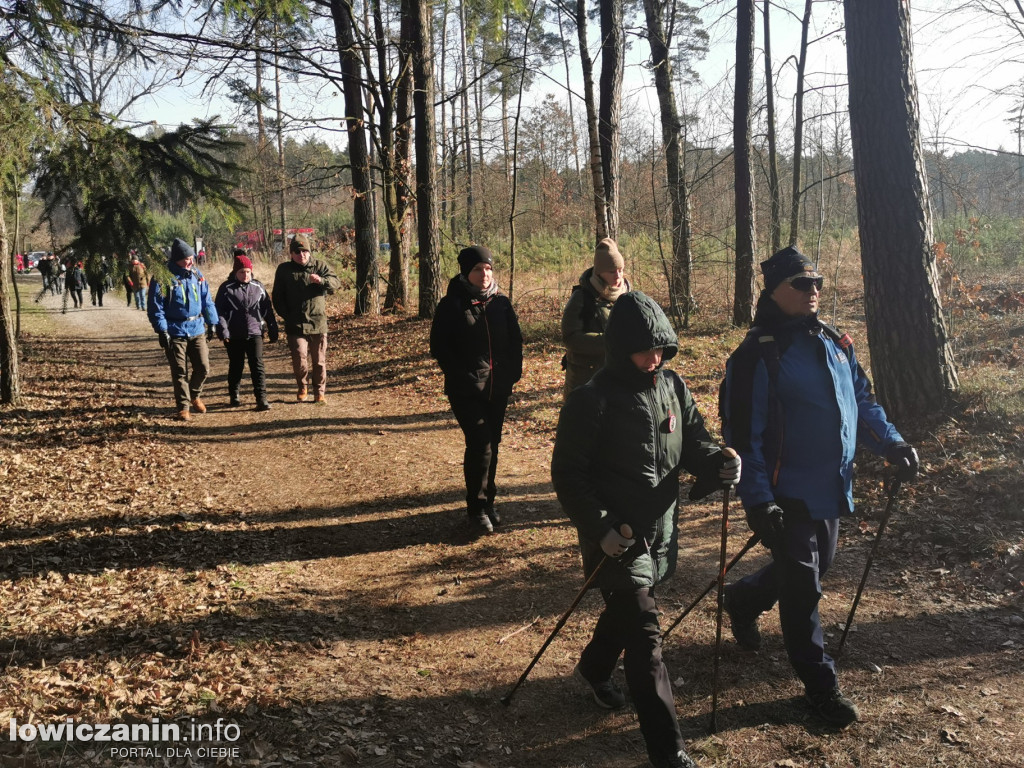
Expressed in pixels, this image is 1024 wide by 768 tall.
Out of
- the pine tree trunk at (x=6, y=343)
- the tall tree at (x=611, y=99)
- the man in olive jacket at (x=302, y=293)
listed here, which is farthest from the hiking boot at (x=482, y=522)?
the pine tree trunk at (x=6, y=343)

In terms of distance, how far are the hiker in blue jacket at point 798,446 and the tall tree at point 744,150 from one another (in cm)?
1114

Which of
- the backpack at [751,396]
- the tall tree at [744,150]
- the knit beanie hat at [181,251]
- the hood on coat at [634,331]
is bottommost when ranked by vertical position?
the backpack at [751,396]

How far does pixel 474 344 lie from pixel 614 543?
9.91 feet

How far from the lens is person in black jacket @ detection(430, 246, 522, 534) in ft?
18.9

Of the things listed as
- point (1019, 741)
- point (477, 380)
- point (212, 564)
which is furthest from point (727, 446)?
point (212, 564)

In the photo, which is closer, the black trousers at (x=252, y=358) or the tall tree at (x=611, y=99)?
the black trousers at (x=252, y=358)

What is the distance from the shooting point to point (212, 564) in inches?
220

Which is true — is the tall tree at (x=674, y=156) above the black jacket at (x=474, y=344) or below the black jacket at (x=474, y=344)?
above

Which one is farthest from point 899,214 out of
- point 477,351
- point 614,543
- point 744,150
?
point 744,150

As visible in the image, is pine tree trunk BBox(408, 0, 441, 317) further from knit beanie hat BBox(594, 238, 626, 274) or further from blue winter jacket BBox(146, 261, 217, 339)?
knit beanie hat BBox(594, 238, 626, 274)

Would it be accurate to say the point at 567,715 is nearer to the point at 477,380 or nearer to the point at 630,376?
the point at 630,376

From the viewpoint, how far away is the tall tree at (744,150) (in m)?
13.5

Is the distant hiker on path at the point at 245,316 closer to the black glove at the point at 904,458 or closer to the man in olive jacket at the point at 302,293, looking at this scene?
the man in olive jacket at the point at 302,293

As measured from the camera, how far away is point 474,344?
5.81 m
